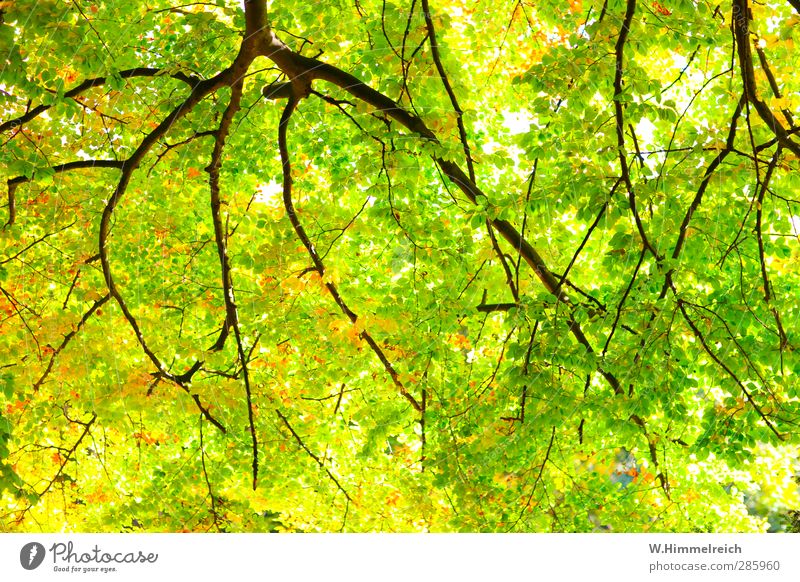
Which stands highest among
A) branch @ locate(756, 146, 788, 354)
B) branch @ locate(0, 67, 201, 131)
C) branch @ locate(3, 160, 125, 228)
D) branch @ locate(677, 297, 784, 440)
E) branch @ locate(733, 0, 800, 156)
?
branch @ locate(0, 67, 201, 131)

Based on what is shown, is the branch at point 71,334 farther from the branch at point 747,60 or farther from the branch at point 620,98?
the branch at point 747,60

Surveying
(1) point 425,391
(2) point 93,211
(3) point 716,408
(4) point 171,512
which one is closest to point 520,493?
(1) point 425,391

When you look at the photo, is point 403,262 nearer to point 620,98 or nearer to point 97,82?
point 97,82

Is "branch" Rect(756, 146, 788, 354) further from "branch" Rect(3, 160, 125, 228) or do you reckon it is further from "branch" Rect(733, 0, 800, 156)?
"branch" Rect(3, 160, 125, 228)

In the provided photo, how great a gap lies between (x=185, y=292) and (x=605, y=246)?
7.60 ft

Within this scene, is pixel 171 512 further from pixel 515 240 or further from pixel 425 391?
pixel 515 240

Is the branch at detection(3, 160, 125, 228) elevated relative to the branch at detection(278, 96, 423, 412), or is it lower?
elevated

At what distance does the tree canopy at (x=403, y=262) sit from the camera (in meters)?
2.70

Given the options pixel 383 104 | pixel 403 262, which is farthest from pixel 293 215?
pixel 403 262

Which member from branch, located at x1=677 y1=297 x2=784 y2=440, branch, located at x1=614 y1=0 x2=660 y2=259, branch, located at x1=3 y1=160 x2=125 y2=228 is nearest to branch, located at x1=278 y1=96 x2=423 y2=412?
branch, located at x1=3 y1=160 x2=125 y2=228

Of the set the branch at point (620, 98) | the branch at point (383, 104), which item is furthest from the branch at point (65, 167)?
the branch at point (620, 98)

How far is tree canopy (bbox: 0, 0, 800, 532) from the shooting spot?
8.85ft

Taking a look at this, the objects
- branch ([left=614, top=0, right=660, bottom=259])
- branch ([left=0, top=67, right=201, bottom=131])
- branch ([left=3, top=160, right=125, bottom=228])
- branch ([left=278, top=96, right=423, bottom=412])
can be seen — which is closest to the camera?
branch ([left=614, top=0, right=660, bottom=259])

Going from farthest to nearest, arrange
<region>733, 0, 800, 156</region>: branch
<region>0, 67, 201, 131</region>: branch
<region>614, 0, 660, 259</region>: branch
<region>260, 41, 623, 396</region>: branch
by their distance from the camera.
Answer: <region>0, 67, 201, 131</region>: branch, <region>260, 41, 623, 396</region>: branch, <region>614, 0, 660, 259</region>: branch, <region>733, 0, 800, 156</region>: branch
